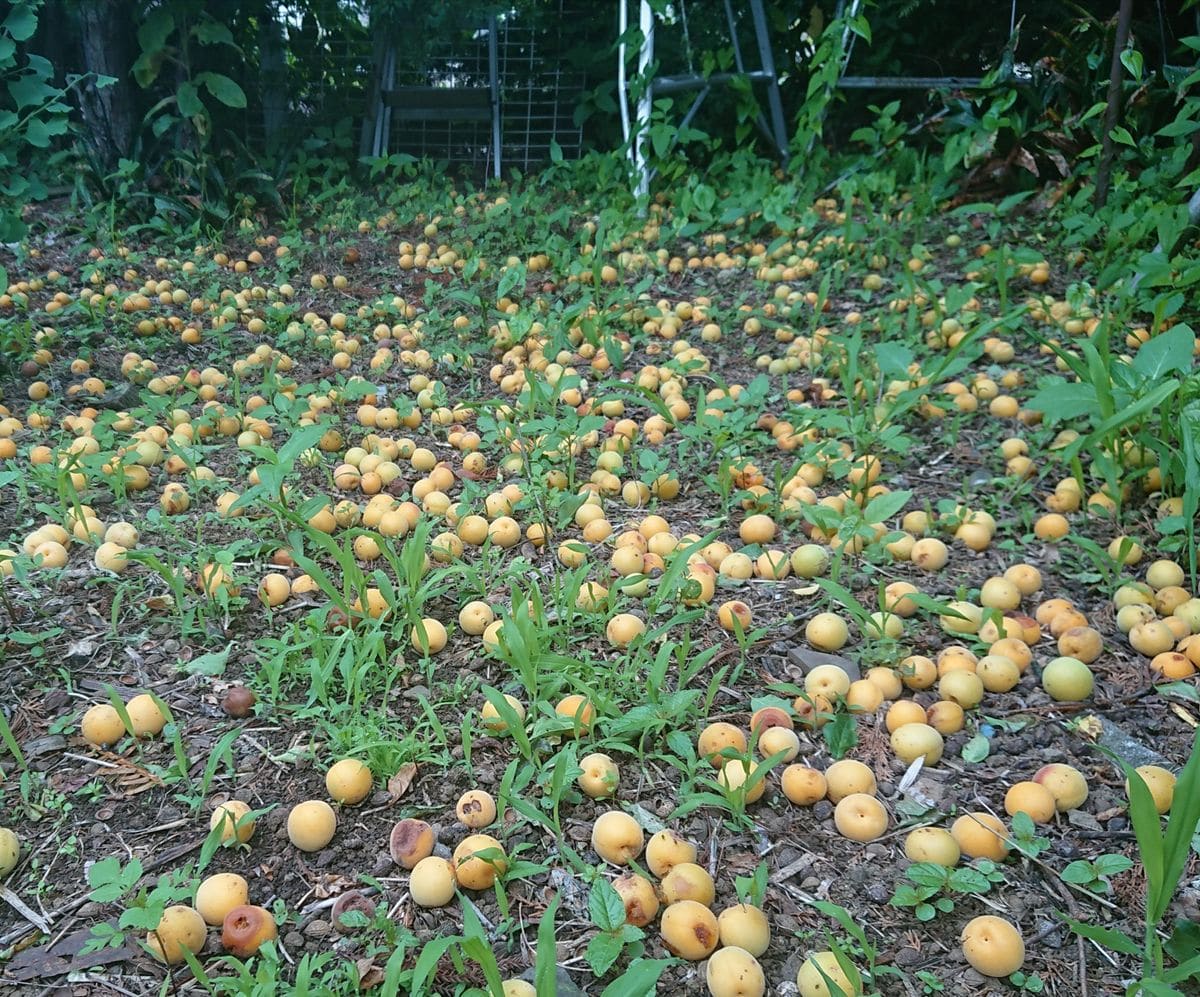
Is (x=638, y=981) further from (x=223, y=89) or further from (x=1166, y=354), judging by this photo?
(x=223, y=89)

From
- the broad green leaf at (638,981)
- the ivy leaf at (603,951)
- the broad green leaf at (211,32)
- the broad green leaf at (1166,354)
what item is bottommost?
the ivy leaf at (603,951)

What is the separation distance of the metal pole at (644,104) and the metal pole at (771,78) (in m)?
0.93

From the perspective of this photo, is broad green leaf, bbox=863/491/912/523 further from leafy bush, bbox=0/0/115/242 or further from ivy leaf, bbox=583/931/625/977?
leafy bush, bbox=0/0/115/242

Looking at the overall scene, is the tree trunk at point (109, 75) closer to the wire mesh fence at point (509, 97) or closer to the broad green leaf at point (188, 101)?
the broad green leaf at point (188, 101)

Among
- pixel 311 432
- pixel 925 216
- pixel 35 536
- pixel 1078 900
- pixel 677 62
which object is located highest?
pixel 677 62

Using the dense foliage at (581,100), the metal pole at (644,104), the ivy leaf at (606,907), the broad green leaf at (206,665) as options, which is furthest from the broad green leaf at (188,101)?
the ivy leaf at (606,907)

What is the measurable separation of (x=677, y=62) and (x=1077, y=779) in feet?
21.4

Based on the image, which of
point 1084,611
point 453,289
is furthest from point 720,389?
point 453,289

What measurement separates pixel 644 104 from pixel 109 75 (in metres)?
3.58

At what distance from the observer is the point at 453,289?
5090mm

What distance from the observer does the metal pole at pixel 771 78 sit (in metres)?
6.49

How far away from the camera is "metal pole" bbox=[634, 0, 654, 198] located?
5918 mm

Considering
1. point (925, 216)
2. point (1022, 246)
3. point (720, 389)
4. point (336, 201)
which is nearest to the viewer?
point (720, 389)

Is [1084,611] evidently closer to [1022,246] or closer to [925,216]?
[1022,246]
